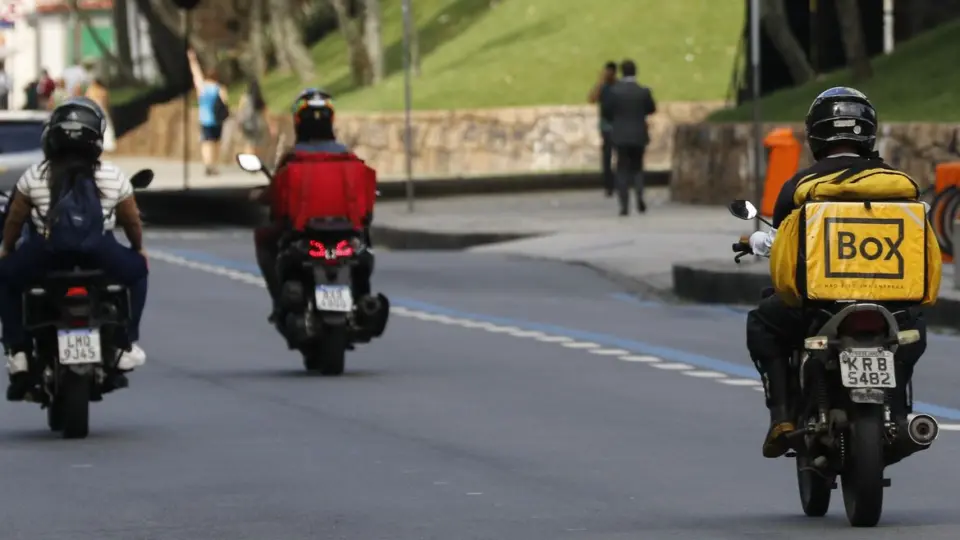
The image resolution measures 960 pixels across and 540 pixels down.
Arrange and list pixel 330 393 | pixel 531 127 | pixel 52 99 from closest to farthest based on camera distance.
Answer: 1. pixel 330 393
2. pixel 531 127
3. pixel 52 99

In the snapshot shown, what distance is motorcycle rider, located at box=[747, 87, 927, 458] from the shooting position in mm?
10086

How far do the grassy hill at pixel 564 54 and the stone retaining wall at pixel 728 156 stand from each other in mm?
11103

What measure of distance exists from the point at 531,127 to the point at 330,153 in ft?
102

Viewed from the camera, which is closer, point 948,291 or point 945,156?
point 948,291

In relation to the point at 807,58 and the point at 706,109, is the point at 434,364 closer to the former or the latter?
the point at 807,58

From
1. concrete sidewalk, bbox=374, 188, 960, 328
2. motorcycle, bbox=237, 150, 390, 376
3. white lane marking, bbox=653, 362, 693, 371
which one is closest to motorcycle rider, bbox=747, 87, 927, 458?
motorcycle, bbox=237, 150, 390, 376

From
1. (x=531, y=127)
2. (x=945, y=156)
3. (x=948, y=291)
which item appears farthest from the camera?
(x=531, y=127)

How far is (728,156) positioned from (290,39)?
80.7 ft

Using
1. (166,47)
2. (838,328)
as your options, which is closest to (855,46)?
(838,328)

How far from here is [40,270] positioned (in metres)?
13.2

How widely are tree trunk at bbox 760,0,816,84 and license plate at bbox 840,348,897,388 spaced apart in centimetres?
3072

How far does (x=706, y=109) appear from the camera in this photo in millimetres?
48000

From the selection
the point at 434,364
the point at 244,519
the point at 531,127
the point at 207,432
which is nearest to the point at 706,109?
the point at 531,127

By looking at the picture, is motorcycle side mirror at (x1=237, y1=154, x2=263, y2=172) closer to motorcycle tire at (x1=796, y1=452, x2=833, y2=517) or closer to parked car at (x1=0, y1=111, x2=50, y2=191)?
motorcycle tire at (x1=796, y1=452, x2=833, y2=517)
